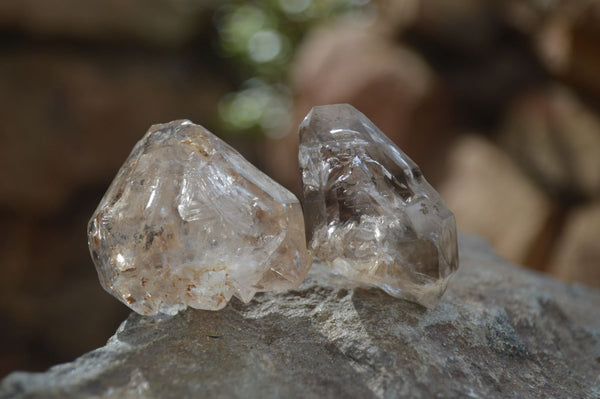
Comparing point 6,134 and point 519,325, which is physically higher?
point 519,325

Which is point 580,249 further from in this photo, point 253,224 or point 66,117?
point 66,117

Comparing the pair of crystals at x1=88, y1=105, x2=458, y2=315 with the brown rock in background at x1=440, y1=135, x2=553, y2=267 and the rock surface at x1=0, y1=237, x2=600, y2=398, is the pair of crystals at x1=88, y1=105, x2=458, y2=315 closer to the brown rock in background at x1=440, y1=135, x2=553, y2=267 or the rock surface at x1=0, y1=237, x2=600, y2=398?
the rock surface at x1=0, y1=237, x2=600, y2=398

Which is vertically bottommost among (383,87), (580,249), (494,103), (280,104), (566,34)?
(280,104)

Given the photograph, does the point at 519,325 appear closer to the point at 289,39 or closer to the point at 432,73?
the point at 432,73

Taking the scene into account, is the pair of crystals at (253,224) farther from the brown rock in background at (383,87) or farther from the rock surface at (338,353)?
the brown rock in background at (383,87)

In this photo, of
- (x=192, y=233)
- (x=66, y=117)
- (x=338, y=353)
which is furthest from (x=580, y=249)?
(x=66, y=117)

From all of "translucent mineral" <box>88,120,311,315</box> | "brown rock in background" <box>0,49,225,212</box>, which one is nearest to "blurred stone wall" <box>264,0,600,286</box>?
"brown rock in background" <box>0,49,225,212</box>

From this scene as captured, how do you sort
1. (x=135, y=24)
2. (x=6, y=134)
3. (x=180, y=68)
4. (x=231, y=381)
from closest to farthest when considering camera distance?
(x=231, y=381) → (x=6, y=134) → (x=135, y=24) → (x=180, y=68)

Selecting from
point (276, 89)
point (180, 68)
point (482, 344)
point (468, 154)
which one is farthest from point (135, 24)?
point (482, 344)
